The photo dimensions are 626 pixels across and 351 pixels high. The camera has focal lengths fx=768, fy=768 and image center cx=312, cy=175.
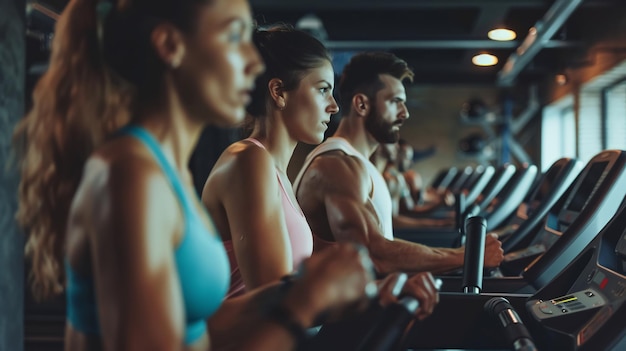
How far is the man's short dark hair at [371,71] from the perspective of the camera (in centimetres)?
317

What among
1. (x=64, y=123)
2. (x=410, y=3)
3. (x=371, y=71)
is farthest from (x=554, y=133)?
(x=64, y=123)

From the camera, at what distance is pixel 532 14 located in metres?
10.5

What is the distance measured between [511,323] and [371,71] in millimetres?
1726

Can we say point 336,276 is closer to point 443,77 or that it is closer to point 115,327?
point 115,327

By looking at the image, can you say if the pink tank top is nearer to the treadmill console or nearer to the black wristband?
the treadmill console

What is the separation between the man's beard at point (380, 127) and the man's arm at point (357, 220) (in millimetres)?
428

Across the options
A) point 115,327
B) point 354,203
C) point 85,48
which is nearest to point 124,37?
point 85,48

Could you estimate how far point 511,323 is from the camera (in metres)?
1.63

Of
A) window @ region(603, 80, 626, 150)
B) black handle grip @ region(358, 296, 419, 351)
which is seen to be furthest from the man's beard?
window @ region(603, 80, 626, 150)

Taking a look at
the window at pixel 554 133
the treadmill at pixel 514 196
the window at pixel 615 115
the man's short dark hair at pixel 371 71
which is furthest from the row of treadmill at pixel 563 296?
the window at pixel 554 133

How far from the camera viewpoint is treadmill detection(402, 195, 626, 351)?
1.71 m

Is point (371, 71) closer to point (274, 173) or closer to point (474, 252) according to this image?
point (474, 252)

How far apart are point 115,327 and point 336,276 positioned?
0.28 meters

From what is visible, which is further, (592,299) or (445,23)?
(445,23)
